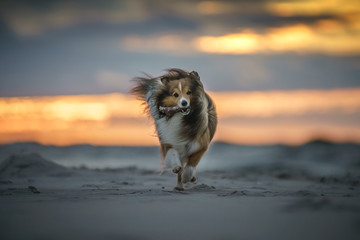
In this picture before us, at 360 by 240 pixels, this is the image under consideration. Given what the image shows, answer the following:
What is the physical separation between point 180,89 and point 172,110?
0.40 meters

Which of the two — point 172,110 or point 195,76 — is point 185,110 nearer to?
point 172,110

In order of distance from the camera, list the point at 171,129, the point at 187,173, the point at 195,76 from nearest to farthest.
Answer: the point at 171,129 → the point at 187,173 → the point at 195,76

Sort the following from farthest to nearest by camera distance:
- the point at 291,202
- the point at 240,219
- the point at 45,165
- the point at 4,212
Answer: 1. the point at 45,165
2. the point at 291,202
3. the point at 4,212
4. the point at 240,219

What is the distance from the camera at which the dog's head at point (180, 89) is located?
830 cm

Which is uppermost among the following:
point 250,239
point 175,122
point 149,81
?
point 149,81

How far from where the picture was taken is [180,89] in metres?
8.33

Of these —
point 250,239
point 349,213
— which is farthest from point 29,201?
point 349,213

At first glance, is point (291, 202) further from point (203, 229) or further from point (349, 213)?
point (203, 229)

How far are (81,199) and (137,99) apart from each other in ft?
9.95

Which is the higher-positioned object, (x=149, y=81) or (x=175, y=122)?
(x=149, y=81)

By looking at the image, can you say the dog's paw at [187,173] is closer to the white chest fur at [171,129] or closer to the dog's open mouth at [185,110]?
the white chest fur at [171,129]

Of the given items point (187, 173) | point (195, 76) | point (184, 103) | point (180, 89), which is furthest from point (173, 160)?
point (195, 76)

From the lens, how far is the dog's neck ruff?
829 centimetres

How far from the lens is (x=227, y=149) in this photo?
38469 millimetres
